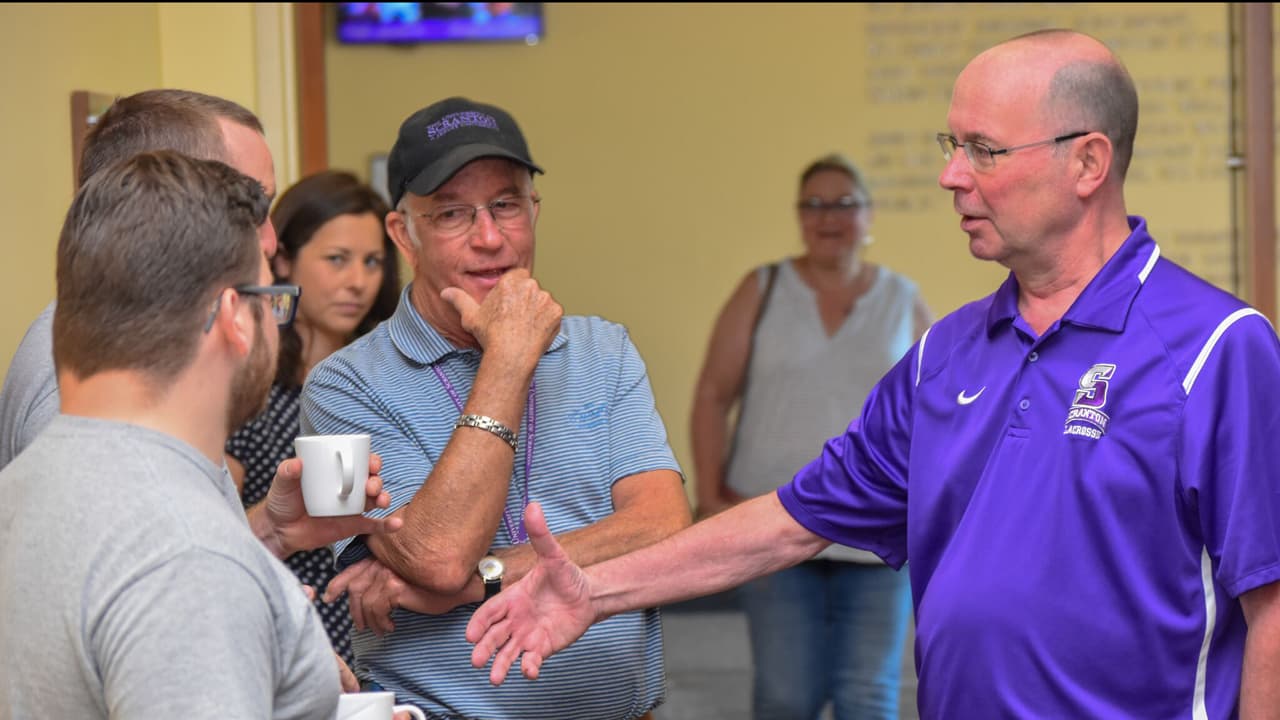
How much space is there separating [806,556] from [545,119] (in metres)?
2.14

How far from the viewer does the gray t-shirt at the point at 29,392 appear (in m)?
1.48

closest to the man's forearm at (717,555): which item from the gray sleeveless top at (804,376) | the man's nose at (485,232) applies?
the man's nose at (485,232)

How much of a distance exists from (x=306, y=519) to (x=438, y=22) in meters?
2.37

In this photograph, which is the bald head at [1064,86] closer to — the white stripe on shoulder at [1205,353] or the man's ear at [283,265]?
the white stripe on shoulder at [1205,353]

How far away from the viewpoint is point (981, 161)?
1.76 m

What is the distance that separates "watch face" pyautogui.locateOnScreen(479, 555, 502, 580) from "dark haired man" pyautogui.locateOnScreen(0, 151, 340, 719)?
0.61 metres

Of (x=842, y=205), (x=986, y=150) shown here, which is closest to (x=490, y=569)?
(x=986, y=150)

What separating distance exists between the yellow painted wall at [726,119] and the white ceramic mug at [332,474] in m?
2.20

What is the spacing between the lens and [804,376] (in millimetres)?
3352

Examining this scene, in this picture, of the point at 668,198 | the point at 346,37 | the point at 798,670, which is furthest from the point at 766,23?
the point at 798,670

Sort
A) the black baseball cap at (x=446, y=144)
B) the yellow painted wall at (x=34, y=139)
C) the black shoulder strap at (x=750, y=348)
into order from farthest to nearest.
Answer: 1. the black shoulder strap at (x=750, y=348)
2. the yellow painted wall at (x=34, y=139)
3. the black baseball cap at (x=446, y=144)

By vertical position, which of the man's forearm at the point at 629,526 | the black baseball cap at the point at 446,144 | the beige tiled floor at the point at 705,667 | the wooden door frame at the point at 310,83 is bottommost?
the beige tiled floor at the point at 705,667

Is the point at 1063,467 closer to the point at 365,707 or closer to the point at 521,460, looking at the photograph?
the point at 521,460

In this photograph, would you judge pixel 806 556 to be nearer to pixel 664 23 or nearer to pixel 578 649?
pixel 578 649
